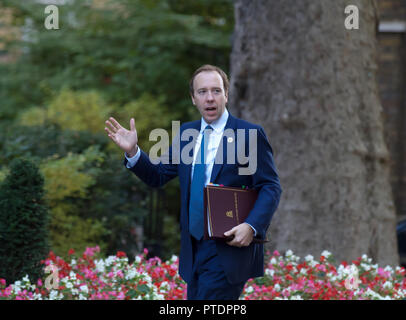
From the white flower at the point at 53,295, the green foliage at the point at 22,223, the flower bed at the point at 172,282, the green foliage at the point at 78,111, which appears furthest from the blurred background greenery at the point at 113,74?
the white flower at the point at 53,295

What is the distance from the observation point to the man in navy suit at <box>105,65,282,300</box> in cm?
333

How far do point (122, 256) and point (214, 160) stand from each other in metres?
2.49

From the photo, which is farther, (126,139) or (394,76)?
(394,76)

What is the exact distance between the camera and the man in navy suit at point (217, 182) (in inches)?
131

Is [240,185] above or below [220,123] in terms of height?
below

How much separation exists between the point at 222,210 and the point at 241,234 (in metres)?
0.17

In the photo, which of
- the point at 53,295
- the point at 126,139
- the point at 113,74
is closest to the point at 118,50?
the point at 113,74

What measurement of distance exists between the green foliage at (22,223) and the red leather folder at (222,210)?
229 cm

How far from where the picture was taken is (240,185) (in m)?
3.46

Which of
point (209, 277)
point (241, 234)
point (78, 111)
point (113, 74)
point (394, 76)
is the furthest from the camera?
point (113, 74)

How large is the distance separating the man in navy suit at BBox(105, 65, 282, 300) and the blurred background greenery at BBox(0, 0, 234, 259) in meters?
3.84

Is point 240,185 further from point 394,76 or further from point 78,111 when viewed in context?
point 394,76

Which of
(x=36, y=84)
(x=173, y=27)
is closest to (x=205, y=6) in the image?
(x=173, y=27)

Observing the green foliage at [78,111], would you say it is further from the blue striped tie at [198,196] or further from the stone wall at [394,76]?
the blue striped tie at [198,196]
